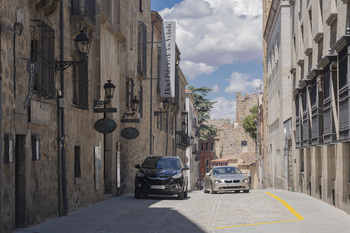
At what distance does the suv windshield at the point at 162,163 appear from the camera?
2319cm

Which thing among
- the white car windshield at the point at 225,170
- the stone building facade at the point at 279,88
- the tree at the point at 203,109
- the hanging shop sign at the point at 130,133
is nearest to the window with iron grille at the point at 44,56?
the hanging shop sign at the point at 130,133

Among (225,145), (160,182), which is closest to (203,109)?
(225,145)

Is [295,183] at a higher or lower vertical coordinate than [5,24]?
lower

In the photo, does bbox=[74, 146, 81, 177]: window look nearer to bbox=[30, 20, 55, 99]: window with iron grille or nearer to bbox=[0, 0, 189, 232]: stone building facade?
bbox=[0, 0, 189, 232]: stone building facade

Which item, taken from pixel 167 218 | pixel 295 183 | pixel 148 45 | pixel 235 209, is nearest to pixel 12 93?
pixel 167 218

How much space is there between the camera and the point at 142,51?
31594 millimetres

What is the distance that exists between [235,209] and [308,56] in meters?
9.59

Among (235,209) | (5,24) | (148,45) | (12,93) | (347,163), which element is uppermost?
(148,45)

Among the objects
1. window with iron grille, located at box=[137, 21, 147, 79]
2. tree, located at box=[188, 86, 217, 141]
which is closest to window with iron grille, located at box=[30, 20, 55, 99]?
window with iron grille, located at box=[137, 21, 147, 79]

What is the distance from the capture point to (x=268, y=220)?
14.1 m

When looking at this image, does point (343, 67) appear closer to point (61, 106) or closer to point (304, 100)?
point (61, 106)

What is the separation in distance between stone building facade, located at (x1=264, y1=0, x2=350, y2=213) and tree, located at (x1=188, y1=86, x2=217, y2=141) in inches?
2004

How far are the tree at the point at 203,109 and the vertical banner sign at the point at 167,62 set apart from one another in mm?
42432

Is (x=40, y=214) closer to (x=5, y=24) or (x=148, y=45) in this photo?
(x=5, y=24)
